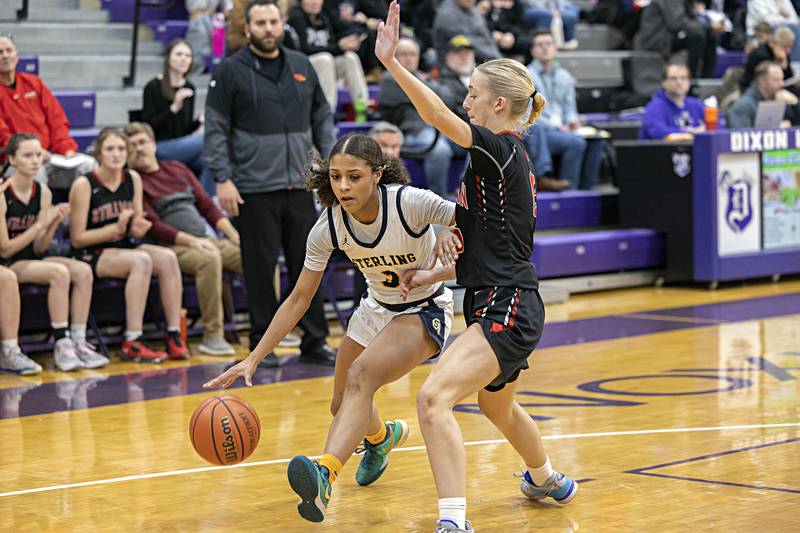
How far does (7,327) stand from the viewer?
8664 mm

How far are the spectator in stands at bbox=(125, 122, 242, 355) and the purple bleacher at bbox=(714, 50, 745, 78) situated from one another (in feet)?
32.8

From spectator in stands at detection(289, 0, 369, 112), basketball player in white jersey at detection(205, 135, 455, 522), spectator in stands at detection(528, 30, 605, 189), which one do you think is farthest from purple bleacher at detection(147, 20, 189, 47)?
basketball player in white jersey at detection(205, 135, 455, 522)

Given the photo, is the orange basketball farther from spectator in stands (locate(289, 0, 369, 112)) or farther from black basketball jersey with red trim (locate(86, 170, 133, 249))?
spectator in stands (locate(289, 0, 369, 112))

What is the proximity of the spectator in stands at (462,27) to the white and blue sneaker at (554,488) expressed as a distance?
8.83 meters

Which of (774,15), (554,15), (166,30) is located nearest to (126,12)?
(166,30)

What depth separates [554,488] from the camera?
521cm

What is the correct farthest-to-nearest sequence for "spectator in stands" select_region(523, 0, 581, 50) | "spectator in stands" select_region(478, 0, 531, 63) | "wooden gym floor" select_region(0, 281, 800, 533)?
"spectator in stands" select_region(523, 0, 581, 50)
"spectator in stands" select_region(478, 0, 531, 63)
"wooden gym floor" select_region(0, 281, 800, 533)

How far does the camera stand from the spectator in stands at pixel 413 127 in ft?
38.9

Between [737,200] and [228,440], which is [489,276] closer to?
[228,440]

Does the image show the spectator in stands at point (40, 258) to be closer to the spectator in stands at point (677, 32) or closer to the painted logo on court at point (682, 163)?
the painted logo on court at point (682, 163)

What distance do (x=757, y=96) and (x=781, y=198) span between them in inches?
48.1

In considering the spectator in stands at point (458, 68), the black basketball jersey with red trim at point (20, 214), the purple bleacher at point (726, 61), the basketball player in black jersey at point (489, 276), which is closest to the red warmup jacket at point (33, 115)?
the black basketball jersey with red trim at point (20, 214)

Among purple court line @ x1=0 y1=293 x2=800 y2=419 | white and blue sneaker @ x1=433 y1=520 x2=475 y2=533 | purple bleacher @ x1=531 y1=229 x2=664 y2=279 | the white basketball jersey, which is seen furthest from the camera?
purple bleacher @ x1=531 y1=229 x2=664 y2=279

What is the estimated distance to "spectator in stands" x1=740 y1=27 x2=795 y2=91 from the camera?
605 inches
